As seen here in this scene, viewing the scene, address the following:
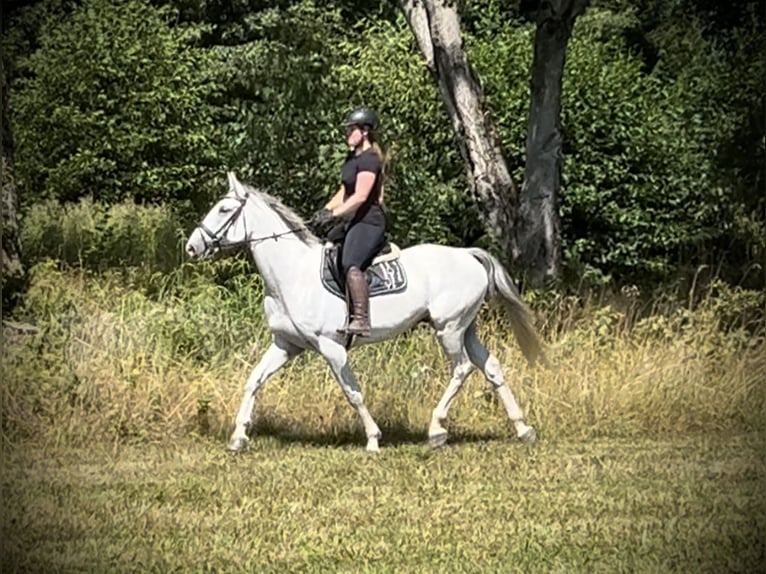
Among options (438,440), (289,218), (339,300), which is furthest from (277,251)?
(438,440)

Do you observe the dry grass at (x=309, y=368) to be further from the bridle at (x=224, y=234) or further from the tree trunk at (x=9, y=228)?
the bridle at (x=224, y=234)

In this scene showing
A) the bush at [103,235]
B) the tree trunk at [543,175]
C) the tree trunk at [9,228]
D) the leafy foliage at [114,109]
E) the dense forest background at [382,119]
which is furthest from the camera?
the tree trunk at [543,175]

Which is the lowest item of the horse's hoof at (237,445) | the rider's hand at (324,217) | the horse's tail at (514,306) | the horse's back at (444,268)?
the horse's hoof at (237,445)

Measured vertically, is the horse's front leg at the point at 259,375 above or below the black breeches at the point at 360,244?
below

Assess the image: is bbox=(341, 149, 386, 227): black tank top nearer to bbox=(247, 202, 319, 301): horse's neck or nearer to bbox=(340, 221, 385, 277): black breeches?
bbox=(340, 221, 385, 277): black breeches

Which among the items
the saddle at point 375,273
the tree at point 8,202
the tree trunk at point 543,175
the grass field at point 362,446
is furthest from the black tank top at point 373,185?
the tree trunk at point 543,175

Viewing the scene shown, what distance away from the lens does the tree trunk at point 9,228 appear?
241cm

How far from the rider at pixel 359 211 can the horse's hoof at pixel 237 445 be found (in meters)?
0.33

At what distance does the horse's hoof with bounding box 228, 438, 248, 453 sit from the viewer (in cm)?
292

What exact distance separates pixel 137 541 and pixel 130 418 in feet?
2.97

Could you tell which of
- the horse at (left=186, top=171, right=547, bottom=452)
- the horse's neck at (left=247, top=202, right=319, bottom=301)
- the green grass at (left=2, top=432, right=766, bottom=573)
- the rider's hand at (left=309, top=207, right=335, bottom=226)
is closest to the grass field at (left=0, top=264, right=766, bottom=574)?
the green grass at (left=2, top=432, right=766, bottom=573)

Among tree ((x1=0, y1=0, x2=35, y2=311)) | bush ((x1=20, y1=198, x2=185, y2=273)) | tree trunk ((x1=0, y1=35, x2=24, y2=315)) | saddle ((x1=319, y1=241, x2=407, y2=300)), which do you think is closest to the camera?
tree ((x1=0, y1=0, x2=35, y2=311))

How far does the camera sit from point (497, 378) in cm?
308

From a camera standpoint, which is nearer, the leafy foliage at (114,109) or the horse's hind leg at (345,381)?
the leafy foliage at (114,109)
